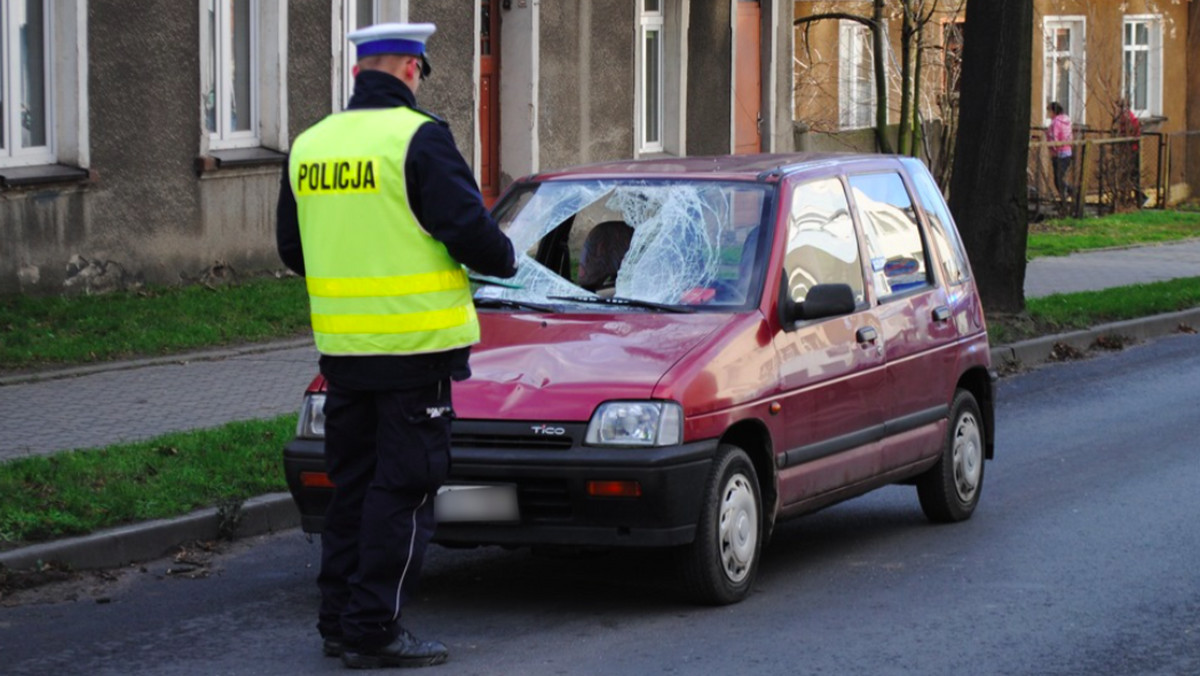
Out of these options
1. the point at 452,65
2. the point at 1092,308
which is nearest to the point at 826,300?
the point at 1092,308

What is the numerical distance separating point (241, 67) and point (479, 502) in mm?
11213

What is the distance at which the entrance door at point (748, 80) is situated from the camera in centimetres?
2586

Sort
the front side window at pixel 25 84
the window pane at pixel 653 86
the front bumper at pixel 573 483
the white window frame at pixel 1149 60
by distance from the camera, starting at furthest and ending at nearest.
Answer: the white window frame at pixel 1149 60
the window pane at pixel 653 86
the front side window at pixel 25 84
the front bumper at pixel 573 483

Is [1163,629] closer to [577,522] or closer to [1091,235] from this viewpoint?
[577,522]

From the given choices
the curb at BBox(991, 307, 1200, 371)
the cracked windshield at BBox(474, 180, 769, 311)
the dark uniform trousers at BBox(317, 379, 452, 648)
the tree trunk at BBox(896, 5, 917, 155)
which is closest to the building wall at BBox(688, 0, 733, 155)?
the tree trunk at BBox(896, 5, 917, 155)

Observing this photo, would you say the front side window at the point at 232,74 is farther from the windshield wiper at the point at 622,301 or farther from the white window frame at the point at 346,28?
the windshield wiper at the point at 622,301

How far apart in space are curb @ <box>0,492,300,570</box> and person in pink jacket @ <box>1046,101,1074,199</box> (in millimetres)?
23917

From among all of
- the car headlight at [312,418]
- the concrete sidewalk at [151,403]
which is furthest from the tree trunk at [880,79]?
the car headlight at [312,418]

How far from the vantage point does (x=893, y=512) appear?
9672 mm

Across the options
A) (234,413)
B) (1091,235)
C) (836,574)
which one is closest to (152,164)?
(234,413)

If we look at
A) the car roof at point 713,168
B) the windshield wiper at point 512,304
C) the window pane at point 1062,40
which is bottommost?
the windshield wiper at point 512,304

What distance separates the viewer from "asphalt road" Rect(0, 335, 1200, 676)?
6.62m

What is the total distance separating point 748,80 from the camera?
26.1 m

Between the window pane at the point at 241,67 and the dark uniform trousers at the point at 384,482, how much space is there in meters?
11.5
